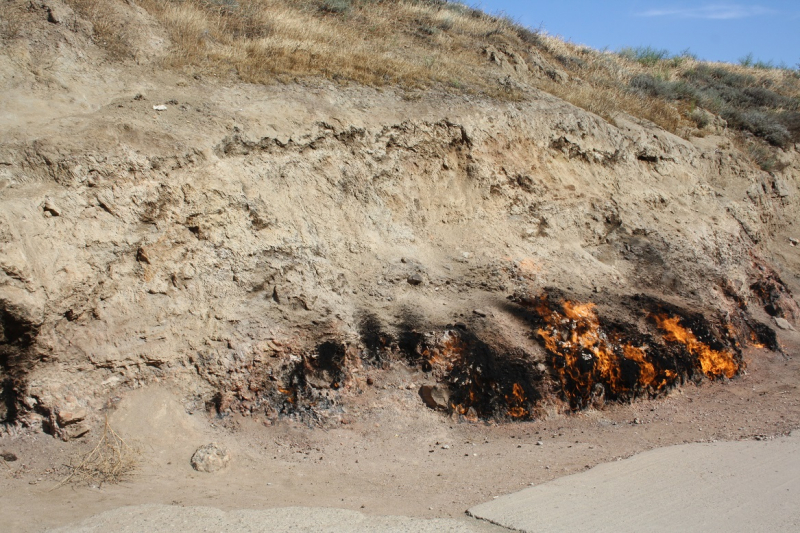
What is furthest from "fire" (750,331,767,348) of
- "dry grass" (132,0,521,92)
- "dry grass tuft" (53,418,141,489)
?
"dry grass tuft" (53,418,141,489)

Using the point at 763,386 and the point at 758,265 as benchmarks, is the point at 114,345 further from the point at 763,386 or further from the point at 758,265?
the point at 758,265

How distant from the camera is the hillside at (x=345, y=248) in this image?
19.0ft

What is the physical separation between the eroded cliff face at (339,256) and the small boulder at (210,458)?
484 millimetres

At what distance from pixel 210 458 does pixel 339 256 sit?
2669mm

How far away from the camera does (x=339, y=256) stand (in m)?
7.17

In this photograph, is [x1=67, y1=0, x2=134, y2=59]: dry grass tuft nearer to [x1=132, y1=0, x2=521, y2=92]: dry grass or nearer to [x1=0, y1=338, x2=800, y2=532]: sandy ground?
[x1=132, y1=0, x2=521, y2=92]: dry grass

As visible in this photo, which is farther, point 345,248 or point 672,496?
point 345,248

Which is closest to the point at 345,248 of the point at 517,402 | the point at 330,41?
the point at 517,402

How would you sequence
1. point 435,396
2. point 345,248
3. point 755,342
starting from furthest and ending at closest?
point 755,342 → point 345,248 → point 435,396

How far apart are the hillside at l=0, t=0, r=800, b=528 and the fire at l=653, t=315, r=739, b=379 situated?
0.04 m

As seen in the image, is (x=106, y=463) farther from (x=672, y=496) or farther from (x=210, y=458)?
(x=672, y=496)

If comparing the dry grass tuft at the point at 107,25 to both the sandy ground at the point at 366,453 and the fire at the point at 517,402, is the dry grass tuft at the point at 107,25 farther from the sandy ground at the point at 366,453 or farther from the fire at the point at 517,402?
the fire at the point at 517,402

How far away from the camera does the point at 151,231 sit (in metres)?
6.17

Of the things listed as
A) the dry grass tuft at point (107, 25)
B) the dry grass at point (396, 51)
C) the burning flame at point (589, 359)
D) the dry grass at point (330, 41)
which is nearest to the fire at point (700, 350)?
the burning flame at point (589, 359)
